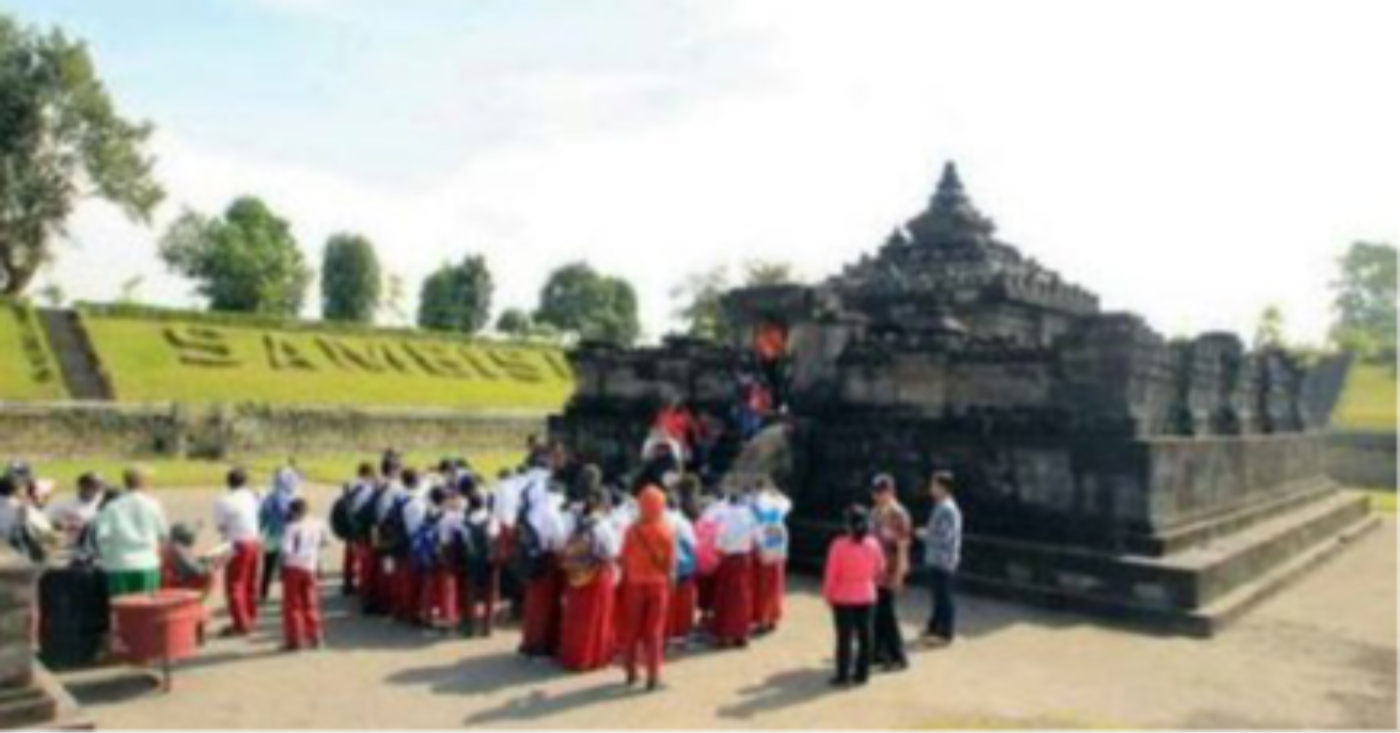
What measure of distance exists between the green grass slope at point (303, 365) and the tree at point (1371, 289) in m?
73.3

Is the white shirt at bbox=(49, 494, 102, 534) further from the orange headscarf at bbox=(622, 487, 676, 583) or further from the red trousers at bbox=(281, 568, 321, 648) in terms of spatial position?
the orange headscarf at bbox=(622, 487, 676, 583)

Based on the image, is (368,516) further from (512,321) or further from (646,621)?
(512,321)

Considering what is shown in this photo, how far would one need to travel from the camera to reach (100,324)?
3325cm

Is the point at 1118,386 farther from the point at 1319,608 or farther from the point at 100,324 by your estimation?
the point at 100,324

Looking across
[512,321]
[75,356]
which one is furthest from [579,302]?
[75,356]

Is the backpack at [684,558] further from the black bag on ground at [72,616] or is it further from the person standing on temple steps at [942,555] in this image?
the black bag on ground at [72,616]

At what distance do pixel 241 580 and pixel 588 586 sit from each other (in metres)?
3.43

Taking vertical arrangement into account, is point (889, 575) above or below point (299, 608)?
above

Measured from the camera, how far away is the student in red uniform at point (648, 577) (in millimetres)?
8203

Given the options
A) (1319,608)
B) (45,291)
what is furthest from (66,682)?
(45,291)

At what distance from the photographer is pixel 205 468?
25.6 meters

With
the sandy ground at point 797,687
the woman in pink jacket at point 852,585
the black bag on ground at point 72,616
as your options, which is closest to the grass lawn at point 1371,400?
the sandy ground at point 797,687

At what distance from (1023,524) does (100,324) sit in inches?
1223

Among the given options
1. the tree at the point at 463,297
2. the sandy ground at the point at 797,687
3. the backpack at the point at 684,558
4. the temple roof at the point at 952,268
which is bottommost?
the sandy ground at the point at 797,687
